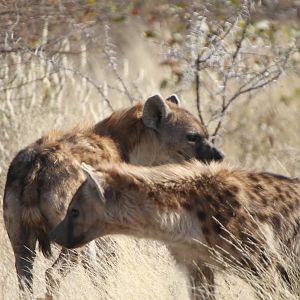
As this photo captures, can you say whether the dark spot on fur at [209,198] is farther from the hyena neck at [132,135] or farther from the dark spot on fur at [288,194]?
the hyena neck at [132,135]

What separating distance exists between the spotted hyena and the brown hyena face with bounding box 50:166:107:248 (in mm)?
450

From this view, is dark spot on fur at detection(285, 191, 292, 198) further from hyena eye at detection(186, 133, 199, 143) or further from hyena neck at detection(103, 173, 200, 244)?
hyena eye at detection(186, 133, 199, 143)

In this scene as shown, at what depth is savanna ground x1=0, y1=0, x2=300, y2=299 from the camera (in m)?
7.04

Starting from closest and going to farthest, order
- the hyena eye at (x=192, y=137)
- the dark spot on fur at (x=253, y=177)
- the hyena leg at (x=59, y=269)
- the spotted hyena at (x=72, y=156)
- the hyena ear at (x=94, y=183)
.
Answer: the hyena ear at (x=94, y=183) → the dark spot on fur at (x=253, y=177) → the spotted hyena at (x=72, y=156) → the hyena leg at (x=59, y=269) → the hyena eye at (x=192, y=137)

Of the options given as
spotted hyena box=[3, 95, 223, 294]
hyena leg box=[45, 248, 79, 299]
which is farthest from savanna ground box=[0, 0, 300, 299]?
spotted hyena box=[3, 95, 223, 294]

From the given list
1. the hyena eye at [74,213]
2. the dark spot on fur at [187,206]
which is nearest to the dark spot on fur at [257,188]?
the dark spot on fur at [187,206]

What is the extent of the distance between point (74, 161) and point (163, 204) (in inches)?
39.5

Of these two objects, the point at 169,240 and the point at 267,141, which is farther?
the point at 267,141

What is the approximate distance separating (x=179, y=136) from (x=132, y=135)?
0.41 m

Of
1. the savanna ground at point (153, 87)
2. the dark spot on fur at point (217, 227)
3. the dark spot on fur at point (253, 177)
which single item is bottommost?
the savanna ground at point (153, 87)

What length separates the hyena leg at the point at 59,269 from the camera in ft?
22.4

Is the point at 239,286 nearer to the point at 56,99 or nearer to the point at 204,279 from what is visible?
the point at 204,279

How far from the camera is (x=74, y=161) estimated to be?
6867 millimetres

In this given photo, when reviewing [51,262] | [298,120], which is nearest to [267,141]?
[298,120]
